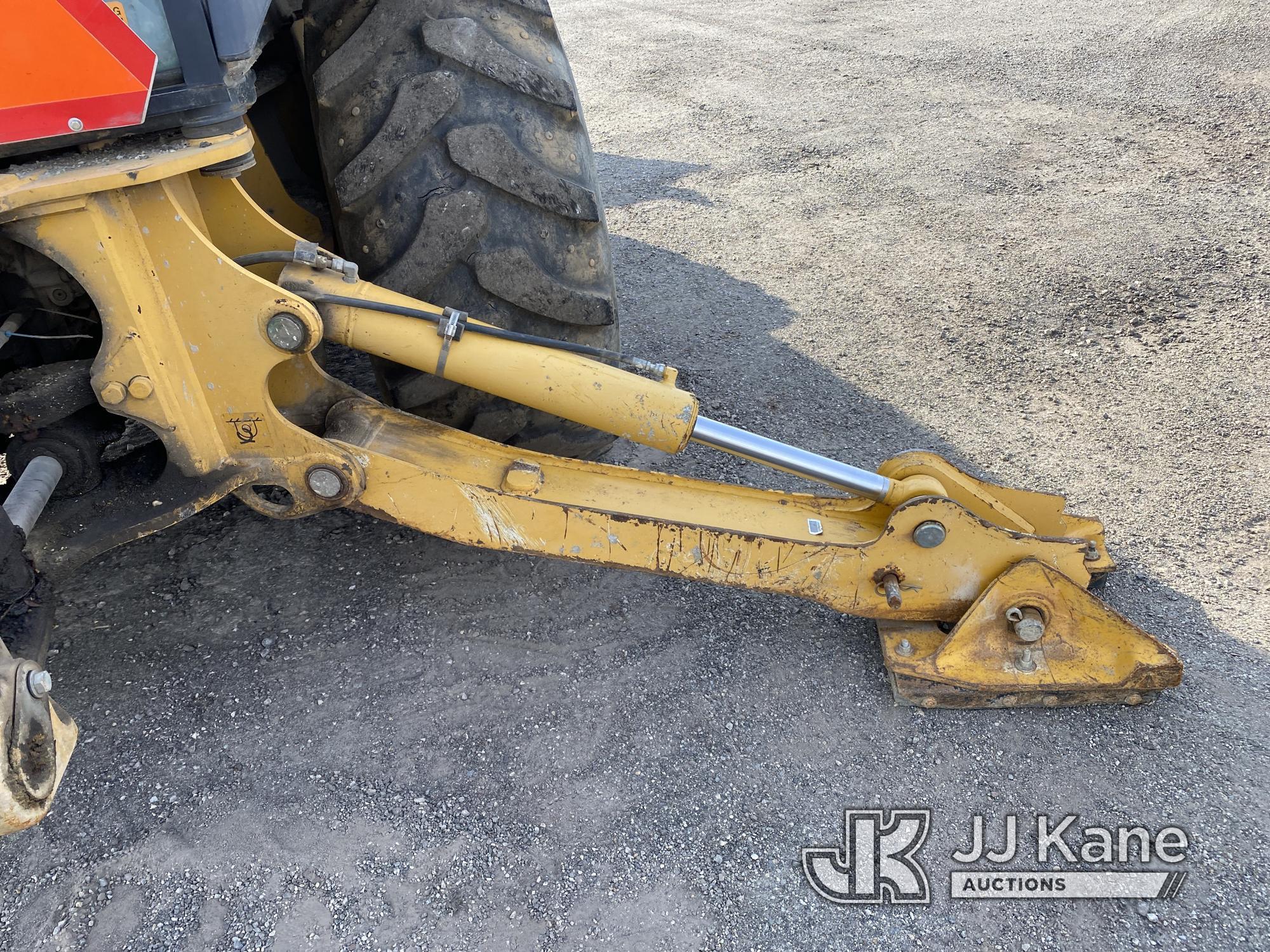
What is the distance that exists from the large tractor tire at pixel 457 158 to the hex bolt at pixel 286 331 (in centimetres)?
41

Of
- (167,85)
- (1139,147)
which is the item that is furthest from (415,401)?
(1139,147)

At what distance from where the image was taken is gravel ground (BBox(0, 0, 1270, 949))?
199 centimetres

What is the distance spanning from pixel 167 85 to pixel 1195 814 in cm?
249

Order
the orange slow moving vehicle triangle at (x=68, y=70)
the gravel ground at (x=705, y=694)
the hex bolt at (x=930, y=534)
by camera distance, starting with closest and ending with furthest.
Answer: the orange slow moving vehicle triangle at (x=68, y=70)
the gravel ground at (x=705, y=694)
the hex bolt at (x=930, y=534)

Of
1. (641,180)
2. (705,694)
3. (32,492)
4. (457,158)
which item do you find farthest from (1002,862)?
(641,180)

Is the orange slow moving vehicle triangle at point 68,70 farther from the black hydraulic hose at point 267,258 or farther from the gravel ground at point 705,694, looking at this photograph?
the gravel ground at point 705,694

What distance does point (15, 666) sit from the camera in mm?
1521

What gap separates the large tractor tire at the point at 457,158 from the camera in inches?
86.9

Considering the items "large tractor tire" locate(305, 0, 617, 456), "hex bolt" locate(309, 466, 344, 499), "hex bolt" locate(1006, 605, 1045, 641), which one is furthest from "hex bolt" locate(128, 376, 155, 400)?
"hex bolt" locate(1006, 605, 1045, 641)

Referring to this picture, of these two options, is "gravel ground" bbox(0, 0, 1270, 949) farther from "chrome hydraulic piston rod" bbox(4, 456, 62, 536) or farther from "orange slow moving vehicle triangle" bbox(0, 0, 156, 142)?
"orange slow moving vehicle triangle" bbox(0, 0, 156, 142)

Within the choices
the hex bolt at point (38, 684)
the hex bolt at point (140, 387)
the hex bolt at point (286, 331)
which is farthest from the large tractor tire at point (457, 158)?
the hex bolt at point (38, 684)

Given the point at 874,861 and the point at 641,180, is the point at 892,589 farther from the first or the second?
the point at 641,180

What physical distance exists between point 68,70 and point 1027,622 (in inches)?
84.4

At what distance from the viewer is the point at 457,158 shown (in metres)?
2.19
